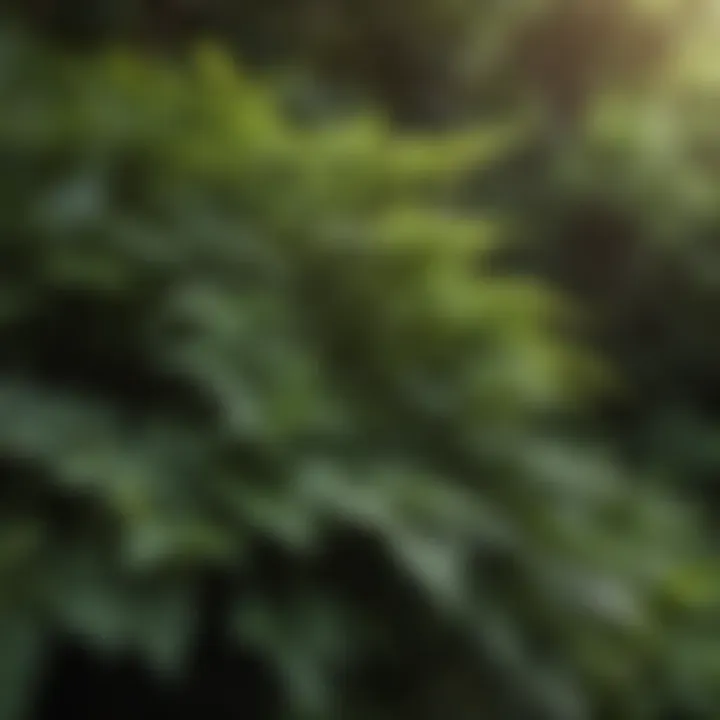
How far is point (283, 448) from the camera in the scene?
1267mm

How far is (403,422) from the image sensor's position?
4.49ft

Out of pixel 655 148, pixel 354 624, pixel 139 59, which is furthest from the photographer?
pixel 655 148

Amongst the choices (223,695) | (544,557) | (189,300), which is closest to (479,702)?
(544,557)

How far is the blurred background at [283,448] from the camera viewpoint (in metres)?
1.22

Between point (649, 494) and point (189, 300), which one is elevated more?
point (649, 494)

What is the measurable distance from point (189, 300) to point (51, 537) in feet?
0.94

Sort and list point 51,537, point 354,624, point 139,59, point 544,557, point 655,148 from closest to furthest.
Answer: point 51,537, point 354,624, point 544,557, point 139,59, point 655,148

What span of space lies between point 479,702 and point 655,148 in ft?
3.46

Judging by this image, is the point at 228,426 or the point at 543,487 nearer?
the point at 228,426

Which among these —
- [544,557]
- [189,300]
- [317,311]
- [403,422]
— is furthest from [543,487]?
[189,300]

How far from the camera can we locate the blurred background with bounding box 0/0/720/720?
1223 mm

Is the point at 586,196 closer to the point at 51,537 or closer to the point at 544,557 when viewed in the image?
the point at 544,557

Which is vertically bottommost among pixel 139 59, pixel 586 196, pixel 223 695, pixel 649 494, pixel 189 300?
pixel 223 695

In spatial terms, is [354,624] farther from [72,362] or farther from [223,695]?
[72,362]
